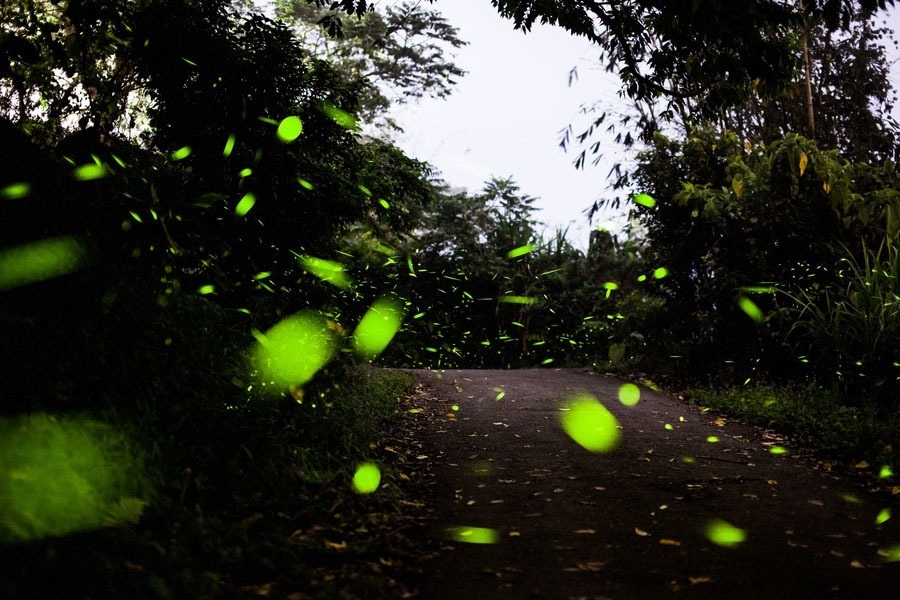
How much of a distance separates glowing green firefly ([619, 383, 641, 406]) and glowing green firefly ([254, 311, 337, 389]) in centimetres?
423

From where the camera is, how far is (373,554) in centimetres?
351

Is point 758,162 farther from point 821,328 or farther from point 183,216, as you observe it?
point 183,216

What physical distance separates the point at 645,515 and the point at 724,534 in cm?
50

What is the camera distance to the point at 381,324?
46.7ft

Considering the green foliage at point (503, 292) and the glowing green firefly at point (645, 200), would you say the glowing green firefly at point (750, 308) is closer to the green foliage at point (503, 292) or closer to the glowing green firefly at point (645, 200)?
the glowing green firefly at point (645, 200)

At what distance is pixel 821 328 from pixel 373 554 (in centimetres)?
627

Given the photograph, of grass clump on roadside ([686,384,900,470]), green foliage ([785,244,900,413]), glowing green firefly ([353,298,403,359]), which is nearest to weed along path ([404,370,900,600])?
grass clump on roadside ([686,384,900,470])

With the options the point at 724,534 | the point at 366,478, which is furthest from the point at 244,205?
the point at 724,534

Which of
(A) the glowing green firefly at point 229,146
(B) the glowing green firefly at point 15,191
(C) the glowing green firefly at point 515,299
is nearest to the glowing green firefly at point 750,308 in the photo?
(A) the glowing green firefly at point 229,146

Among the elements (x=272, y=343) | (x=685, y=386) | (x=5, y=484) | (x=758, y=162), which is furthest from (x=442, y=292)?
(x=5, y=484)

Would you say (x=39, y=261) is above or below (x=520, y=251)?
below

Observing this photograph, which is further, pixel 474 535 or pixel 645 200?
pixel 645 200

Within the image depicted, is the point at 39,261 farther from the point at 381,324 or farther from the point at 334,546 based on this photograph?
the point at 381,324

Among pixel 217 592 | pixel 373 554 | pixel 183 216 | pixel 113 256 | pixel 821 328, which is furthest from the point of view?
pixel 821 328
